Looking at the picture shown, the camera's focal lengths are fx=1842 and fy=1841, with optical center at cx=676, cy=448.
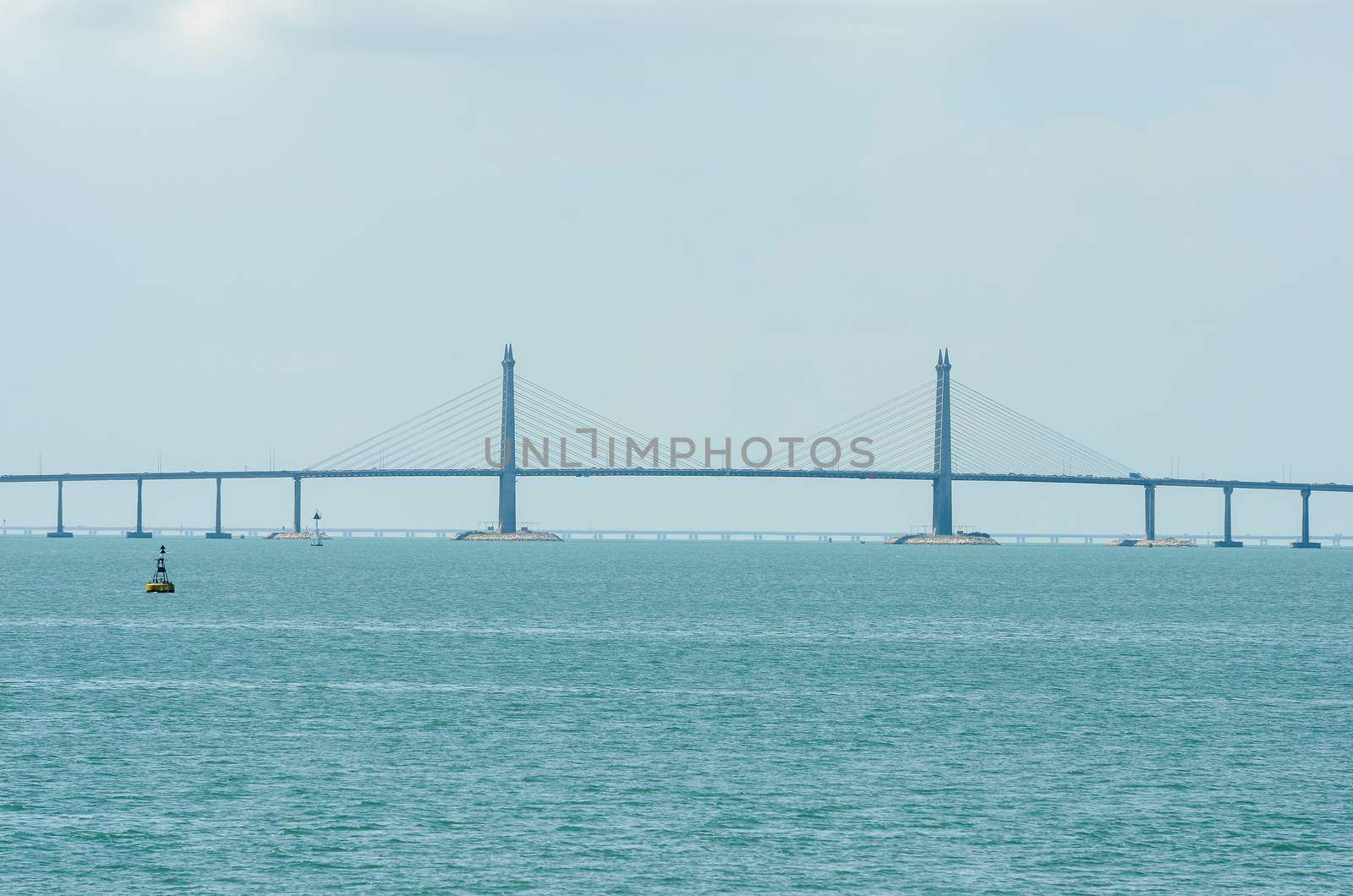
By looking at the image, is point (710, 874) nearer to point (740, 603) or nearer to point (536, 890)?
point (536, 890)

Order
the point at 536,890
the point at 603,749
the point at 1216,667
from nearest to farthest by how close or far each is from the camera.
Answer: the point at 536,890
the point at 603,749
the point at 1216,667

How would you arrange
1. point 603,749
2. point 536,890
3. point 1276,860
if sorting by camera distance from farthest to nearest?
point 603,749
point 1276,860
point 536,890

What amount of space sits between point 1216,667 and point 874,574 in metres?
99.4

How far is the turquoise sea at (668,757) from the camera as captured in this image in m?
31.8

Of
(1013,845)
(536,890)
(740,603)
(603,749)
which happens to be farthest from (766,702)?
(740,603)

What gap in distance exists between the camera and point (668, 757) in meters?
42.6

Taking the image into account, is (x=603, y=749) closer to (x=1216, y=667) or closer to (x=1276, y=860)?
(x=1276, y=860)

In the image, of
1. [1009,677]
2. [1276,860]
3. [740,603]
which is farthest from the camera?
[740,603]

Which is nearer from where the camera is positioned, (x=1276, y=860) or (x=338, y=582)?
(x=1276, y=860)

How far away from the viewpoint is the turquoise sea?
31.8 m

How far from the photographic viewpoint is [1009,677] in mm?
61562

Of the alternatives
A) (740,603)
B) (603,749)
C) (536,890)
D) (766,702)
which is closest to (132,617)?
(740,603)

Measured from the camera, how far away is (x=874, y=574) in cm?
16488

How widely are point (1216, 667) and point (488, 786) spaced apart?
35.7 m
